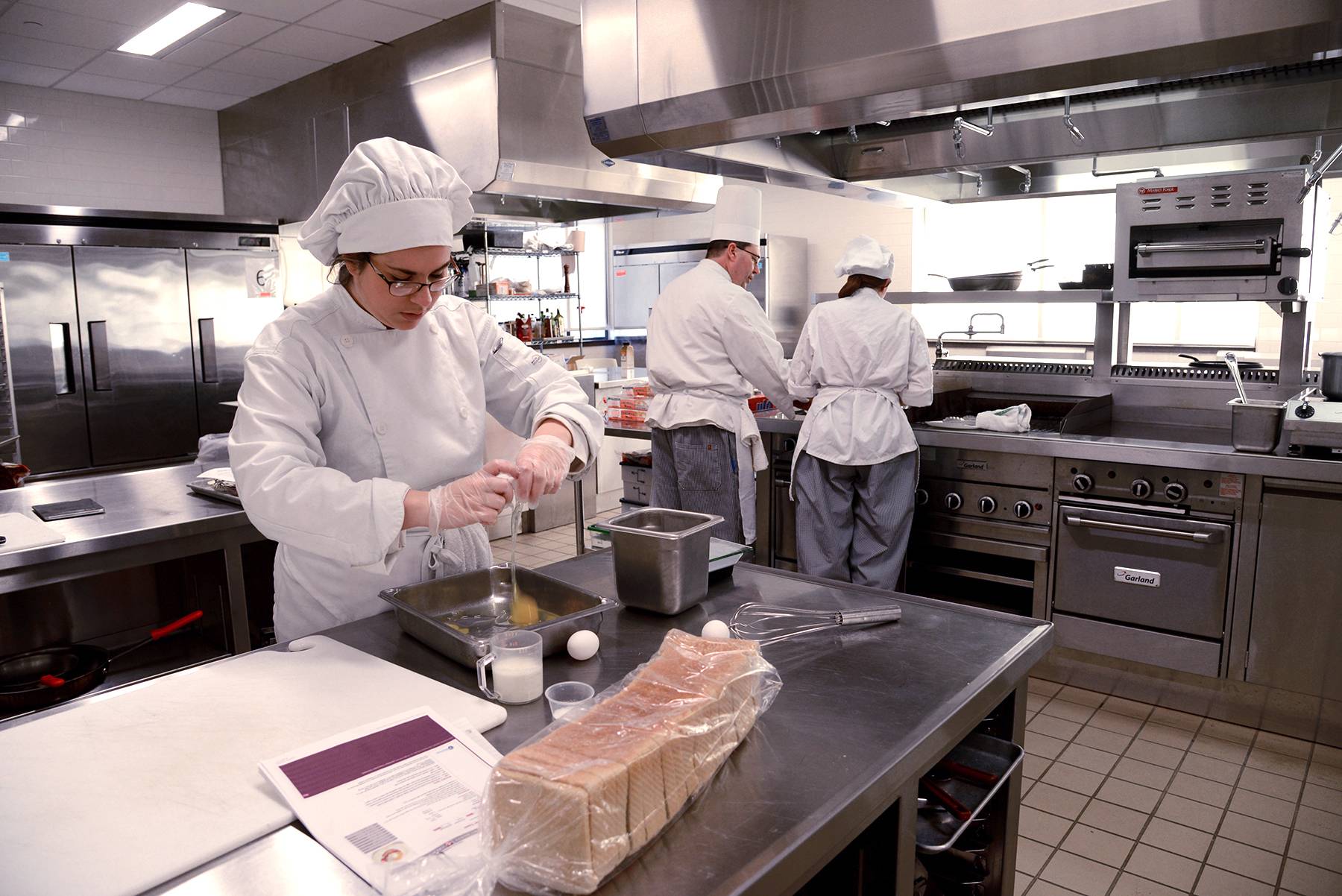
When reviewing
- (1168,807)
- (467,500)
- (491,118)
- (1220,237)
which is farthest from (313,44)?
(1168,807)

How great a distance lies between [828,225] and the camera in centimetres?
839

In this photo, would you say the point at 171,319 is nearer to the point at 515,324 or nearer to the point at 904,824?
the point at 515,324

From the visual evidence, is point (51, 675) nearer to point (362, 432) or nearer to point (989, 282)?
point (362, 432)

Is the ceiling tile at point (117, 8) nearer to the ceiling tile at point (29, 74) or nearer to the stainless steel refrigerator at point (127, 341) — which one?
the ceiling tile at point (29, 74)

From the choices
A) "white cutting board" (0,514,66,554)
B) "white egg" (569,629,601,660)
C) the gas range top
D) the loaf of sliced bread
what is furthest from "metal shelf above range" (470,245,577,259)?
the loaf of sliced bread

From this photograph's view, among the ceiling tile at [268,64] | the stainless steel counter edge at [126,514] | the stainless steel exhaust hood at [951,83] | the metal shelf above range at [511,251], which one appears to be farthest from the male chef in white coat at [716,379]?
the ceiling tile at [268,64]

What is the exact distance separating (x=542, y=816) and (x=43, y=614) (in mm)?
2764

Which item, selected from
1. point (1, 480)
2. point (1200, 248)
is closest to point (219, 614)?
point (1, 480)

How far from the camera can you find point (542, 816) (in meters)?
0.95

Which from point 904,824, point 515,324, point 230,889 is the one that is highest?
point 515,324

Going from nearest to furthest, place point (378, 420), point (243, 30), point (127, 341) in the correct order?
1. point (378, 420)
2. point (243, 30)
3. point (127, 341)

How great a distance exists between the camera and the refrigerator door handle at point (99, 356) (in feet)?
17.7

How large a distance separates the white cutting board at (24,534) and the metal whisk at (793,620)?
6.44ft

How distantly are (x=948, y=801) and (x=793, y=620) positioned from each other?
16.5 inches
